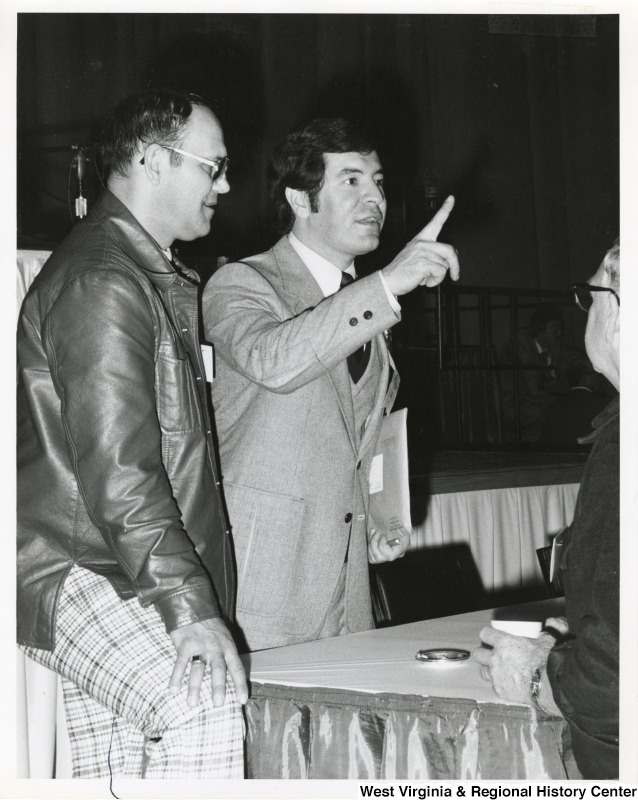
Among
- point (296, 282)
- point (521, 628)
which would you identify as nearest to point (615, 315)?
point (521, 628)

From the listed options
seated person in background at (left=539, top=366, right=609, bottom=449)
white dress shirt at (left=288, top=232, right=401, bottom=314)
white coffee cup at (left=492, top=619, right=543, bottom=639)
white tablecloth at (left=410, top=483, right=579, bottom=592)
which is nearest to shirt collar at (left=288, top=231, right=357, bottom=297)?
white dress shirt at (left=288, top=232, right=401, bottom=314)

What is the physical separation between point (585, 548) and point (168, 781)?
721mm

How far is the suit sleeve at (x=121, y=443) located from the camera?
4.30 ft

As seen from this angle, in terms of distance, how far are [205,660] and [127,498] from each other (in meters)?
0.27

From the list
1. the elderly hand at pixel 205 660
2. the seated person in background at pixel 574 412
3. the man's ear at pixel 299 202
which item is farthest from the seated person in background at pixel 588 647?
the seated person in background at pixel 574 412

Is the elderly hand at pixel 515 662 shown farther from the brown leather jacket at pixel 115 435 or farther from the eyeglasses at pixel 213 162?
the eyeglasses at pixel 213 162

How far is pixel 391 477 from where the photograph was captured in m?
2.09

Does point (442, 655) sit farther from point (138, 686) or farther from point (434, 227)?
point (434, 227)

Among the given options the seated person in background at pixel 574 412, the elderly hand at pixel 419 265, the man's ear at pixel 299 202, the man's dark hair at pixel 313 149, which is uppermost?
the man's dark hair at pixel 313 149

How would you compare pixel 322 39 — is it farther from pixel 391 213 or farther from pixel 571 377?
pixel 571 377

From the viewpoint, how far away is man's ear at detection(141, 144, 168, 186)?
159 cm

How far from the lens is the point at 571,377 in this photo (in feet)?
20.1

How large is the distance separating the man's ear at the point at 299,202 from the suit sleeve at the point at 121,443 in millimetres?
954

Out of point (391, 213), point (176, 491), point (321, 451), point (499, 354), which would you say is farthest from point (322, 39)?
point (176, 491)
